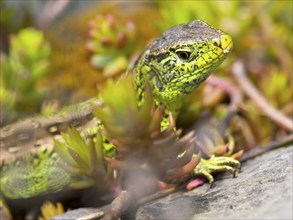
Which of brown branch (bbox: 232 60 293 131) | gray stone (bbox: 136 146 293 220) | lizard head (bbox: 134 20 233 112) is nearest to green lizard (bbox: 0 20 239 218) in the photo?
lizard head (bbox: 134 20 233 112)

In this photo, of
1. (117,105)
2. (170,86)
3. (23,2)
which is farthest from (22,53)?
(117,105)

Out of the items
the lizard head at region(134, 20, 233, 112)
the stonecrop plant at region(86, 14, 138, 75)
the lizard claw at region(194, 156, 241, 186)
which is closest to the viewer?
the lizard claw at region(194, 156, 241, 186)

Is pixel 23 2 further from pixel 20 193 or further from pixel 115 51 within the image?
pixel 20 193

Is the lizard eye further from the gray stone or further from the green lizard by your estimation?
the gray stone

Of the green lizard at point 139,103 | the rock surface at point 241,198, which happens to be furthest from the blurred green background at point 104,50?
the rock surface at point 241,198

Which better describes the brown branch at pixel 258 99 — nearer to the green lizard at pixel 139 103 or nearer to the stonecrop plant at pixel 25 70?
the green lizard at pixel 139 103
